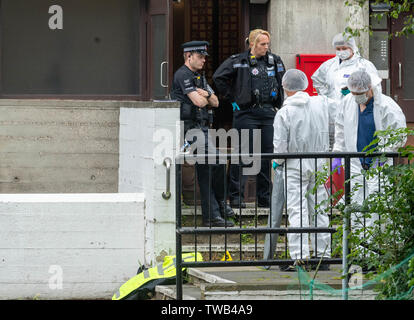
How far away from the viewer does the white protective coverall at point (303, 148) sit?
876cm

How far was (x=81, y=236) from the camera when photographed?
393 inches

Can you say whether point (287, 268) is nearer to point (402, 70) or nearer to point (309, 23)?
point (309, 23)

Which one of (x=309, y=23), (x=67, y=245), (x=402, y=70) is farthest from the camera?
(x=402, y=70)

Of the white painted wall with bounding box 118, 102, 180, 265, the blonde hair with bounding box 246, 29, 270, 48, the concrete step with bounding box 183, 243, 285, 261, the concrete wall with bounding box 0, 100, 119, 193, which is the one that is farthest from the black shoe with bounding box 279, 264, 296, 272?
the concrete wall with bounding box 0, 100, 119, 193

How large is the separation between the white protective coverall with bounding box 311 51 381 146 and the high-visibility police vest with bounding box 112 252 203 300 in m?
2.40

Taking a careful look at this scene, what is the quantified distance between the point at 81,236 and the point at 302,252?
260cm

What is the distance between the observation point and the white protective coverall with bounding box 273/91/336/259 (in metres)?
8.76

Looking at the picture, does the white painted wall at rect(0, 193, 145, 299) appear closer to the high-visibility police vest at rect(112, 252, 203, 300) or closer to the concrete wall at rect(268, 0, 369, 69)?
the high-visibility police vest at rect(112, 252, 203, 300)

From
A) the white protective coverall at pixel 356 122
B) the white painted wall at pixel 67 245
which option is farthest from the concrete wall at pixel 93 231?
the white protective coverall at pixel 356 122

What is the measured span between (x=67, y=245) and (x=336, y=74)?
370 centimetres

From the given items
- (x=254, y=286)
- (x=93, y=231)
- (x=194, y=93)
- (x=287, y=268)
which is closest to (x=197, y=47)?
(x=194, y=93)

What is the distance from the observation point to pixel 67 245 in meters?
9.97
